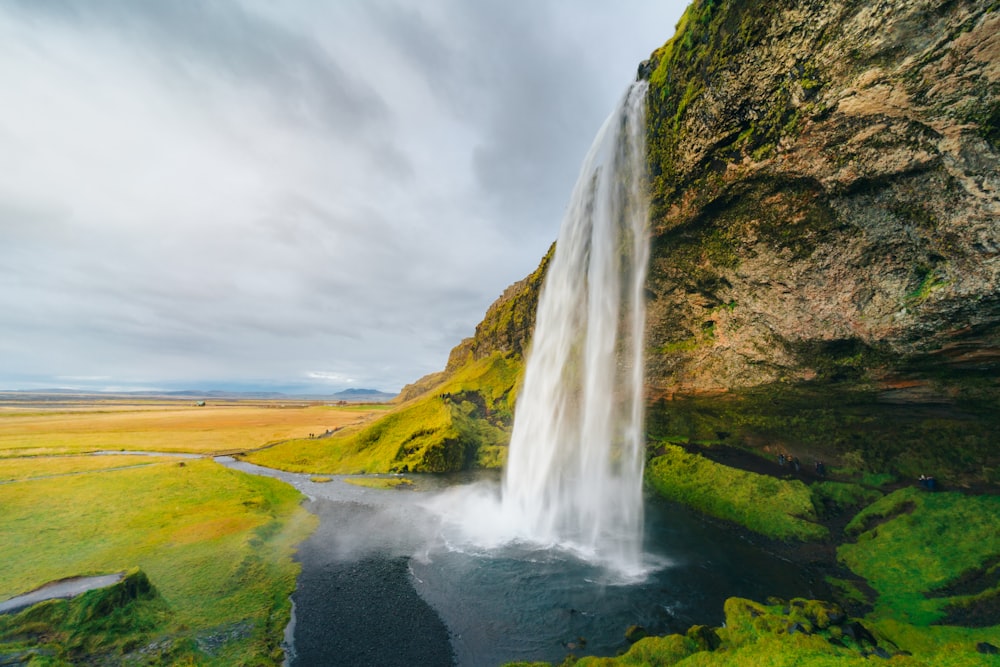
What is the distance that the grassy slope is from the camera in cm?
1334

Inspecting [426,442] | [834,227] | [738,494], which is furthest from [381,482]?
[834,227]

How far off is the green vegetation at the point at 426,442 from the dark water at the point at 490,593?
19623 mm

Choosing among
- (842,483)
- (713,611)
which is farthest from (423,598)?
(842,483)

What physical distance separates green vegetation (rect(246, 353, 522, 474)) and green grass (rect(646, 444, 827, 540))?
68.4ft

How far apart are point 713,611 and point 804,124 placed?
2110 centimetres

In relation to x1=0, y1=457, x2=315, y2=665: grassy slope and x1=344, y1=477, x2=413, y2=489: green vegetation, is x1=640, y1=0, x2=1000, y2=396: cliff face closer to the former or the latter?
x1=0, y1=457, x2=315, y2=665: grassy slope

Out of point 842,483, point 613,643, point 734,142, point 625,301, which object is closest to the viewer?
point 613,643

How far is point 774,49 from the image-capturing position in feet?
53.5

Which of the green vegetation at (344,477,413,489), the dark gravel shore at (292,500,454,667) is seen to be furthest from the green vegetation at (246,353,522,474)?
the dark gravel shore at (292,500,454,667)

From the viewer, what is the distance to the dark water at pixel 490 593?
1316 cm

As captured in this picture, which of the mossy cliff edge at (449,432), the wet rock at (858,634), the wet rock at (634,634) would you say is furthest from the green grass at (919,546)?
the mossy cliff edge at (449,432)

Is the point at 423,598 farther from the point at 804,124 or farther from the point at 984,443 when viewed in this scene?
the point at 984,443

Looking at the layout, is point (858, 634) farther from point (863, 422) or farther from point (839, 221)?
point (863, 422)

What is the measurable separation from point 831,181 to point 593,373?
1986 cm
